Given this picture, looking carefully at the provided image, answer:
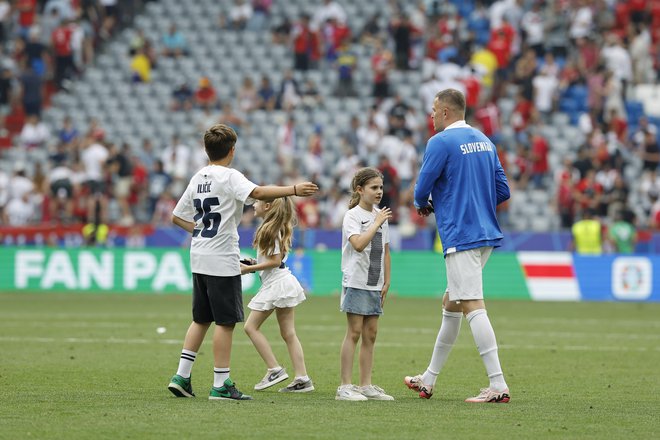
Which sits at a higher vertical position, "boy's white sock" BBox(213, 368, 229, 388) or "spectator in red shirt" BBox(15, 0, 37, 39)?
"spectator in red shirt" BBox(15, 0, 37, 39)

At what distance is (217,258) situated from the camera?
10.1 meters

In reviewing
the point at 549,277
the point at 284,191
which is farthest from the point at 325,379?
the point at 549,277

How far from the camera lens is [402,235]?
2802 centimetres

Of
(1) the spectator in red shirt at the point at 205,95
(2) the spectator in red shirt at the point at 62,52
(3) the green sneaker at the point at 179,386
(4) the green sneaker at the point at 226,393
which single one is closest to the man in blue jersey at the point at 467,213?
(4) the green sneaker at the point at 226,393

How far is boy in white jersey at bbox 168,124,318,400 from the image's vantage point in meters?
10.1

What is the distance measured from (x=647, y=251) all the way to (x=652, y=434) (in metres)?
19.2

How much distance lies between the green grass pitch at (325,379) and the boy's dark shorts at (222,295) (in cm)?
71

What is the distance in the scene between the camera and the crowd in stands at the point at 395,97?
29750 millimetres

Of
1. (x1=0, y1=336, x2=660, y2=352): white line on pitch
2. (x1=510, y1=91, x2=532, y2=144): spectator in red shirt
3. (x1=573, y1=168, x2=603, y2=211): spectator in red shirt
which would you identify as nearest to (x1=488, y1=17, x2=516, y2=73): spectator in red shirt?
(x1=510, y1=91, x2=532, y2=144): spectator in red shirt

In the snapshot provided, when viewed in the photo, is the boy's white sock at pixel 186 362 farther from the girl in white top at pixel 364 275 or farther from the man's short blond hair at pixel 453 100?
the man's short blond hair at pixel 453 100

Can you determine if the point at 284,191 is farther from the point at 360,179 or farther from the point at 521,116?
the point at 521,116

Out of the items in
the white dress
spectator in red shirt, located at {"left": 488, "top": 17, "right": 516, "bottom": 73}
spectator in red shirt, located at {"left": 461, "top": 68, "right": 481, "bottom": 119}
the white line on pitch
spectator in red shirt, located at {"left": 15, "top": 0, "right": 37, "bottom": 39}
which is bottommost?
the white line on pitch

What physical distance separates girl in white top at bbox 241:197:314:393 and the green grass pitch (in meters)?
0.37

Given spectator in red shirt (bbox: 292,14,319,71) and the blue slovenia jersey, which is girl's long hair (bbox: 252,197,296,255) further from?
spectator in red shirt (bbox: 292,14,319,71)
